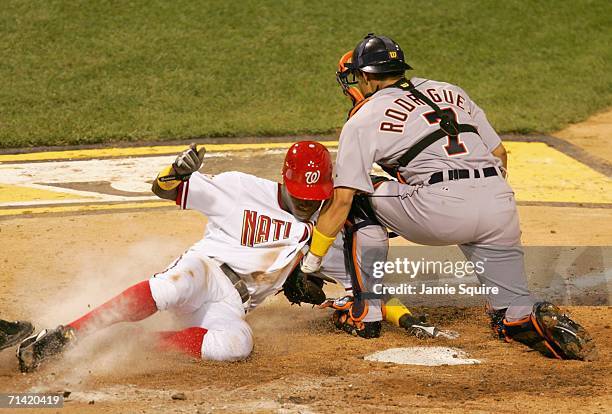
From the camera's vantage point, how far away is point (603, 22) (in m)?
15.9

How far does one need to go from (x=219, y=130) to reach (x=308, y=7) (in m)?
4.01

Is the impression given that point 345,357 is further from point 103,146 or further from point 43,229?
point 103,146

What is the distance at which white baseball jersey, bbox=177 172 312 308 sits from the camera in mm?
6203

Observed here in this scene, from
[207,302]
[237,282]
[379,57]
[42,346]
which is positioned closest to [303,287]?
[237,282]

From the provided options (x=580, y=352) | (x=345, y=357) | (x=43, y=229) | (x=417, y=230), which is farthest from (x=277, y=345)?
(x=43, y=229)

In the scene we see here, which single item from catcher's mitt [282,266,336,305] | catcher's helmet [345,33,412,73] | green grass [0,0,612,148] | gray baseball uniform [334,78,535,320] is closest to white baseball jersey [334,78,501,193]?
gray baseball uniform [334,78,535,320]

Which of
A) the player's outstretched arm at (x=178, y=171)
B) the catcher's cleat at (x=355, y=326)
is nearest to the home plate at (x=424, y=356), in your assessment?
the catcher's cleat at (x=355, y=326)

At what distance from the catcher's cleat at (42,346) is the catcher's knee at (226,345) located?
2.48ft

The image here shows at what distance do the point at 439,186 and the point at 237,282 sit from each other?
1.35 meters

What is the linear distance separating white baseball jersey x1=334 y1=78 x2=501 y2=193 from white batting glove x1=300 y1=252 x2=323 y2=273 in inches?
18.1

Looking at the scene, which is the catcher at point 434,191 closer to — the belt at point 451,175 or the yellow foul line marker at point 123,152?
the belt at point 451,175

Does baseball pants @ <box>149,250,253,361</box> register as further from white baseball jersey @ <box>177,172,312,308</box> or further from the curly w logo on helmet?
the curly w logo on helmet

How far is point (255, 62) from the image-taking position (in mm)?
14156

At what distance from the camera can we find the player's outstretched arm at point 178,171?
5961mm
